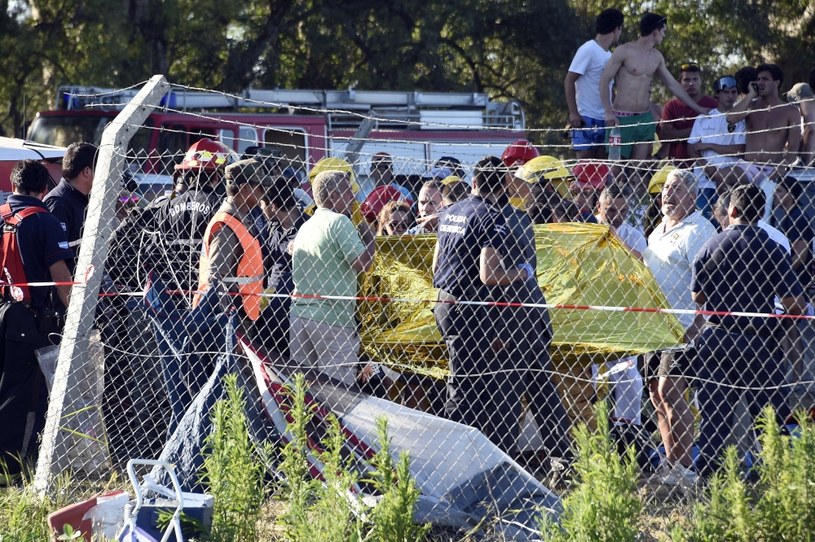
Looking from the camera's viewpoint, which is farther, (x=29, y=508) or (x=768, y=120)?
(x=768, y=120)

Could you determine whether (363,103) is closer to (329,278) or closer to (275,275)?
(275,275)

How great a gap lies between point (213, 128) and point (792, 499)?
10657 mm

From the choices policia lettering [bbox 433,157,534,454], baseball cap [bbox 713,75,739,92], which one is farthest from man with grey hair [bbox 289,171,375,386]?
baseball cap [bbox 713,75,739,92]

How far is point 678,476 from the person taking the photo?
605cm

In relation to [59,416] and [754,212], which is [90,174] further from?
[754,212]

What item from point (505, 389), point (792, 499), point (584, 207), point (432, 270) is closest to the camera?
point (792, 499)

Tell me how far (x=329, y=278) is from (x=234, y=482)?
68.4 inches

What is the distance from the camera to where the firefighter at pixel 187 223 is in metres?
6.66

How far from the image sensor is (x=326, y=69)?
2211cm

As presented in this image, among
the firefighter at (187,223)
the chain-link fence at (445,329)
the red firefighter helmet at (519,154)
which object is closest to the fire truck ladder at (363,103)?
the red firefighter helmet at (519,154)

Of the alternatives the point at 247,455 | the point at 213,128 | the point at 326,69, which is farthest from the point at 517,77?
the point at 247,455

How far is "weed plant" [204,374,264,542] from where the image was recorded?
15.3 feet

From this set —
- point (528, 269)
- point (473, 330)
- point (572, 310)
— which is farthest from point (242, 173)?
point (572, 310)

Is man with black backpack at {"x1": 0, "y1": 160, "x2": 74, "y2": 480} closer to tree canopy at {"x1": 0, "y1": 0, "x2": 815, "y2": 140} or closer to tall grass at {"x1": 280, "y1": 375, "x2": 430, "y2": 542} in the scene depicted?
tall grass at {"x1": 280, "y1": 375, "x2": 430, "y2": 542}
